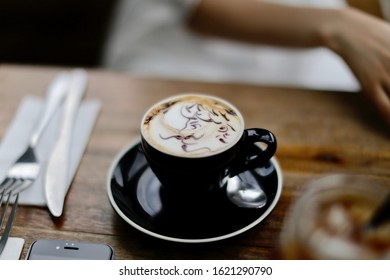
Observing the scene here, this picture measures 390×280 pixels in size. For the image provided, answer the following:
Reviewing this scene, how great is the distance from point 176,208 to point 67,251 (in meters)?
0.13

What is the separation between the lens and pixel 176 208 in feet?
1.97

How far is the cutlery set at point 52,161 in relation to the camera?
63 centimetres

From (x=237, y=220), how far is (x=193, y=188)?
0.06 metres

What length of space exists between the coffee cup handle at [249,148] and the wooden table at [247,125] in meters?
0.07

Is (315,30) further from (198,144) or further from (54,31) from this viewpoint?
(54,31)

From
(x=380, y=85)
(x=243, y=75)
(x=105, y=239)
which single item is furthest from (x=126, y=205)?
(x=243, y=75)

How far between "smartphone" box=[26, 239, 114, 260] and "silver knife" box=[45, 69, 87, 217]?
5 cm

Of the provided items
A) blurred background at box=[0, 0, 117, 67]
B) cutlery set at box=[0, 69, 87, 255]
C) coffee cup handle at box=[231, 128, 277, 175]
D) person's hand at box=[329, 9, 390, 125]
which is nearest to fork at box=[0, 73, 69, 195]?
cutlery set at box=[0, 69, 87, 255]

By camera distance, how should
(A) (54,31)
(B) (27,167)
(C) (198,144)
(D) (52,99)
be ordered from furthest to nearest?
(A) (54,31) → (D) (52,99) → (B) (27,167) → (C) (198,144)

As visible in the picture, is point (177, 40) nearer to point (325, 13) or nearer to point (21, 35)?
A: point (325, 13)

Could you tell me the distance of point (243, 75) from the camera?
44.6 inches

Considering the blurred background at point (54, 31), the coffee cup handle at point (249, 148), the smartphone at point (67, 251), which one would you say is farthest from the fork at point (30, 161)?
the blurred background at point (54, 31)

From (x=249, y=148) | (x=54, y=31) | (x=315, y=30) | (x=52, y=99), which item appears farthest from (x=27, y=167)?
(x=54, y=31)

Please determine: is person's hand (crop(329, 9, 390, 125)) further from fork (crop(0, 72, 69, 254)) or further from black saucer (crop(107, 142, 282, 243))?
fork (crop(0, 72, 69, 254))
